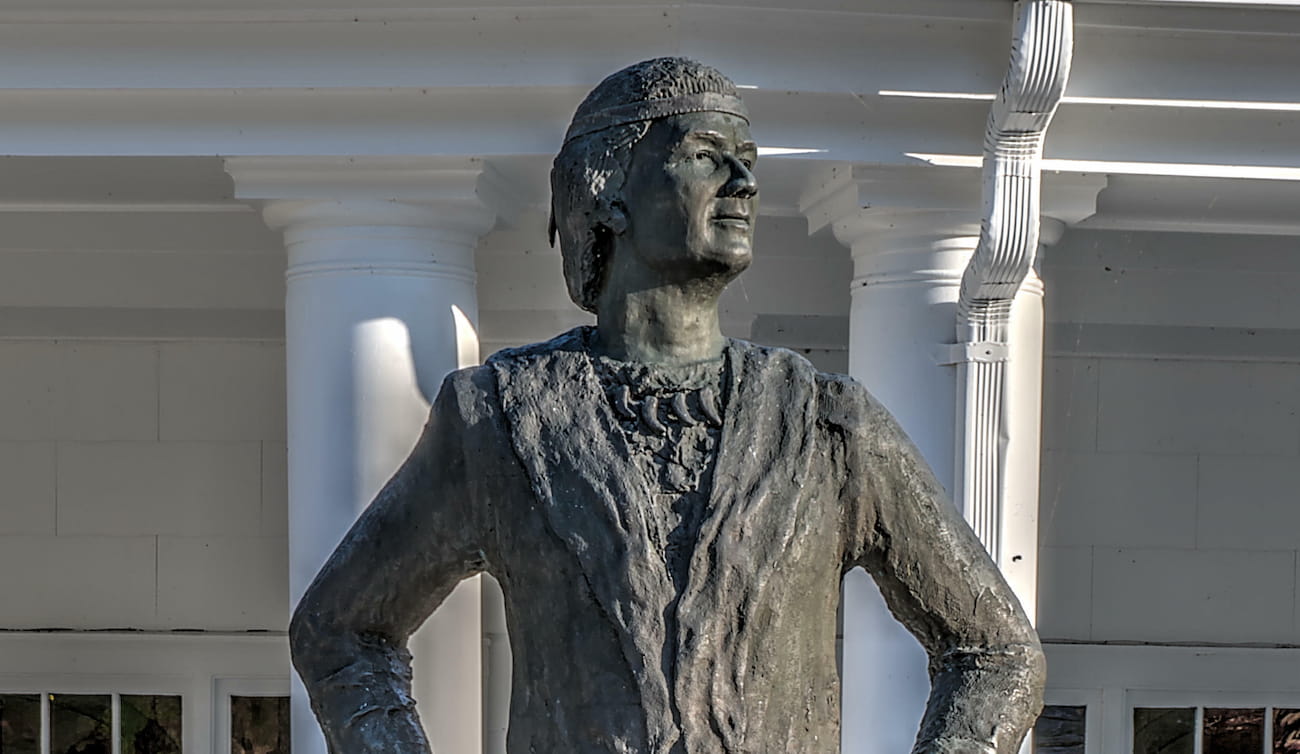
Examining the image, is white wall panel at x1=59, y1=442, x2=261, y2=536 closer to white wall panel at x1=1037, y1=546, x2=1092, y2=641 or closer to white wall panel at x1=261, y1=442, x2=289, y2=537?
white wall panel at x1=261, y1=442, x2=289, y2=537

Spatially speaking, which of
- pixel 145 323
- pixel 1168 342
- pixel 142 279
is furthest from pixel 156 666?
pixel 1168 342

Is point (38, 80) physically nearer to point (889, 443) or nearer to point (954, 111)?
point (954, 111)

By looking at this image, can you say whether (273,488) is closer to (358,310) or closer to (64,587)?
(64,587)

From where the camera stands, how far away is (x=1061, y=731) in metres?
5.80

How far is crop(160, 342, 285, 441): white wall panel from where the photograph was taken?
5668 millimetres

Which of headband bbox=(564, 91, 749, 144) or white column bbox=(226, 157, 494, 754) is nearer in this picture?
headband bbox=(564, 91, 749, 144)

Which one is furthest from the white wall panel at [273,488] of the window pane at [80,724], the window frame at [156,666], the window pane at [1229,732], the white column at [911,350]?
the window pane at [1229,732]

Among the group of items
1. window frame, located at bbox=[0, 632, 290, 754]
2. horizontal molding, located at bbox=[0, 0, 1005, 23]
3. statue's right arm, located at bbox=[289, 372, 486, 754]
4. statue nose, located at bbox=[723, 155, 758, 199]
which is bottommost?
window frame, located at bbox=[0, 632, 290, 754]

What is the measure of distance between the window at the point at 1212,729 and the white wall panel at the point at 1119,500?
689mm

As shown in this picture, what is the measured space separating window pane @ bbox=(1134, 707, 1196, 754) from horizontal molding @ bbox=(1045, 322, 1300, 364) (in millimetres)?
1388

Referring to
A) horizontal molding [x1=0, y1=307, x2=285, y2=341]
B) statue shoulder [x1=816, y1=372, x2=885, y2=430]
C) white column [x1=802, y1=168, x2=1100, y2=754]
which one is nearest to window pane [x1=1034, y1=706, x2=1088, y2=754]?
white column [x1=802, y1=168, x2=1100, y2=754]

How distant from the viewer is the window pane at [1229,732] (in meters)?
5.78

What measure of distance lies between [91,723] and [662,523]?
15.8 feet

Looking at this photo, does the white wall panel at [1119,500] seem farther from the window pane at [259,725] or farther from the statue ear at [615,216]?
the statue ear at [615,216]
